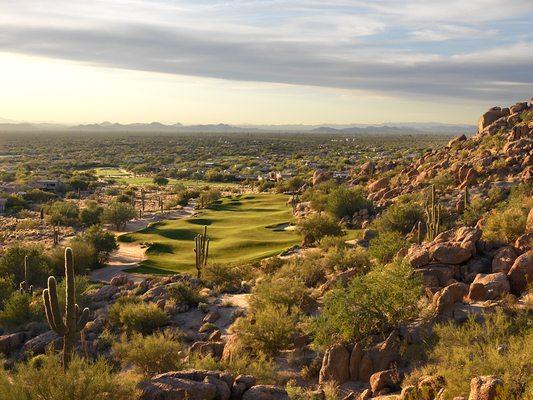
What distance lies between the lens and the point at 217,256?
2989 cm

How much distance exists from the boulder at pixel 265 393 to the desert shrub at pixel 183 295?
8.98m

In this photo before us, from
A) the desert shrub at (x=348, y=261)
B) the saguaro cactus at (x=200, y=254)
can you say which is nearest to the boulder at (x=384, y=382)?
the desert shrub at (x=348, y=261)

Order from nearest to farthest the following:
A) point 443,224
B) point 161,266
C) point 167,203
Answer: point 443,224
point 161,266
point 167,203

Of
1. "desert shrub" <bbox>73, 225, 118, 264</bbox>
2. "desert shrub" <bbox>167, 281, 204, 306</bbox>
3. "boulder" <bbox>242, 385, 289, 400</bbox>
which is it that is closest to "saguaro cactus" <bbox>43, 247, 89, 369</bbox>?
"boulder" <bbox>242, 385, 289, 400</bbox>

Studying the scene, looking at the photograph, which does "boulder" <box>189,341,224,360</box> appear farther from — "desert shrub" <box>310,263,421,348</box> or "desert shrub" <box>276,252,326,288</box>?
"desert shrub" <box>276,252,326,288</box>

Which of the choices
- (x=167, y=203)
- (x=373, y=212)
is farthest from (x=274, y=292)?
(x=167, y=203)

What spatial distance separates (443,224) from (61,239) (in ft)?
79.2

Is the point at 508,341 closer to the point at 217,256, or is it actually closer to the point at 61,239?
the point at 217,256

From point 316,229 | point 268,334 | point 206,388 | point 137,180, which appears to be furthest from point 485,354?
point 137,180

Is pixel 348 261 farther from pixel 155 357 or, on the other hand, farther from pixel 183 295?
pixel 155 357

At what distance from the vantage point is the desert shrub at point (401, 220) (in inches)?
1077

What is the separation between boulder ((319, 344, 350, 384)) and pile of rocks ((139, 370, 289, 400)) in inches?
65.5

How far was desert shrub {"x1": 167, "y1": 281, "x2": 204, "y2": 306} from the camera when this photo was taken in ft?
64.6

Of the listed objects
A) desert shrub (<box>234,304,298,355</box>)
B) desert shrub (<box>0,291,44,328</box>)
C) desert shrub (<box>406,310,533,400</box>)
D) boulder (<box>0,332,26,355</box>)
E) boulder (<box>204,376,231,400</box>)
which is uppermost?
desert shrub (<box>406,310,533,400</box>)
